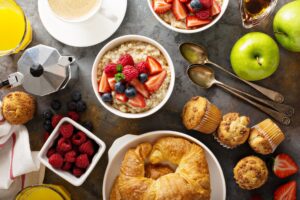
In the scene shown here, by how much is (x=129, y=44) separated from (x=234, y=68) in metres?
0.46

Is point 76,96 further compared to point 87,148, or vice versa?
point 76,96

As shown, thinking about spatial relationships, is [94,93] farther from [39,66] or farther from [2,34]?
[2,34]

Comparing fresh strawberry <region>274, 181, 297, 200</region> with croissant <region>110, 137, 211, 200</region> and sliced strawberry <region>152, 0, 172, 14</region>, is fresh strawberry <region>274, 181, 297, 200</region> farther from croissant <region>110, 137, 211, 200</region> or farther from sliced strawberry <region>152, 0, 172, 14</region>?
sliced strawberry <region>152, 0, 172, 14</region>

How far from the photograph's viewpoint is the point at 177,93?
6.47 ft

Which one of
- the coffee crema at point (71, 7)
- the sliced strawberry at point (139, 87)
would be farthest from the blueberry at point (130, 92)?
the coffee crema at point (71, 7)

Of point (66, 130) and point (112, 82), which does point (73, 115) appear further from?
point (112, 82)

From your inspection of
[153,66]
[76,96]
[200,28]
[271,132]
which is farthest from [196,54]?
[76,96]

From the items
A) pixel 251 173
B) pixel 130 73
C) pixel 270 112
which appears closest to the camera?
pixel 130 73

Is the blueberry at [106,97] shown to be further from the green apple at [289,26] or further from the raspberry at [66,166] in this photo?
the green apple at [289,26]

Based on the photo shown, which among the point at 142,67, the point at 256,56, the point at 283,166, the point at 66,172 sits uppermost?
the point at 256,56

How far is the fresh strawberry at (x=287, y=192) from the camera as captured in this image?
74.5 inches

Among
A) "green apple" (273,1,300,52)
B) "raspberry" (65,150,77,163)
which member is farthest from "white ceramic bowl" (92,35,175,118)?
"green apple" (273,1,300,52)

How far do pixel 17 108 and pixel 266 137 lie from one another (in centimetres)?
105

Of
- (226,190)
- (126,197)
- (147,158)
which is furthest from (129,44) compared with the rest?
(226,190)
